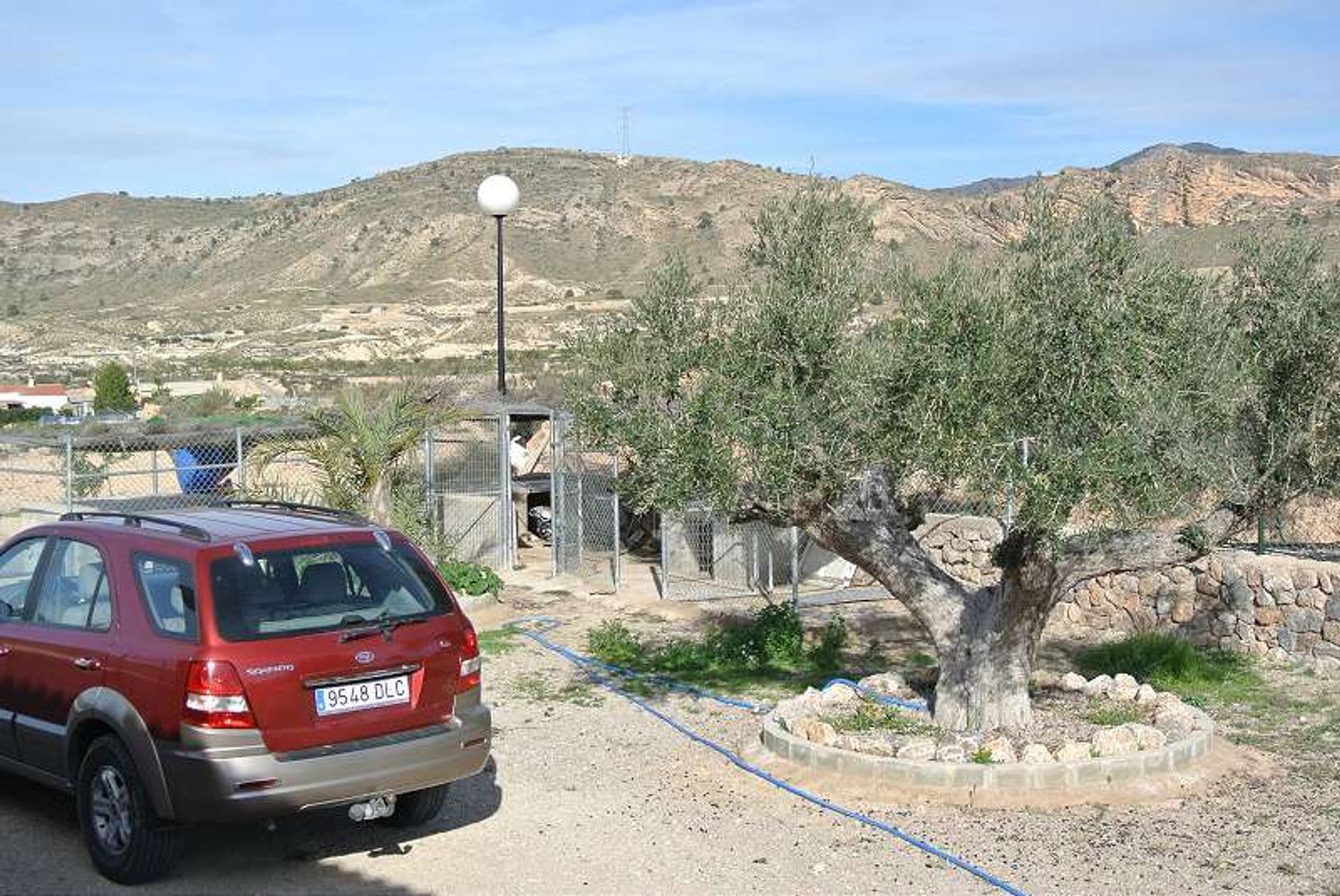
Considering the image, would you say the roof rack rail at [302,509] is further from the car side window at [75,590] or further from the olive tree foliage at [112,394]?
the olive tree foliage at [112,394]

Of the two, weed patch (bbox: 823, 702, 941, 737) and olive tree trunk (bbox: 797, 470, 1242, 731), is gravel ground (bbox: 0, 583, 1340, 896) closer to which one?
weed patch (bbox: 823, 702, 941, 737)

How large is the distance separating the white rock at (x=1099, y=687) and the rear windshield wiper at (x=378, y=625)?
527 centimetres

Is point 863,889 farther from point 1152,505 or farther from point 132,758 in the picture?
point 132,758

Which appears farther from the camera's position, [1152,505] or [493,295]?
[493,295]

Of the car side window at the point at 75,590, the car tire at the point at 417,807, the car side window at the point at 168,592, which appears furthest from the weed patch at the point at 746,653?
the car side window at the point at 168,592

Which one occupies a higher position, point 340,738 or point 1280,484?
point 1280,484

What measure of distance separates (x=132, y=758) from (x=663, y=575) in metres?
9.28

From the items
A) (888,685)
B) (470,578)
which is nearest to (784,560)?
(470,578)

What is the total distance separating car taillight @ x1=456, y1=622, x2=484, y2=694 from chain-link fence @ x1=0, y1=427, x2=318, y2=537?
9.65 metres

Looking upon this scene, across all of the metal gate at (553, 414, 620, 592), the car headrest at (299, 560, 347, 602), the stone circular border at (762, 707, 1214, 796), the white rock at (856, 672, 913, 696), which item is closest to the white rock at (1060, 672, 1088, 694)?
the white rock at (856, 672, 913, 696)

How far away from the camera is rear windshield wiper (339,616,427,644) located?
6676 mm

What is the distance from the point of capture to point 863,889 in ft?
22.3

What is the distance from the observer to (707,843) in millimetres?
7484

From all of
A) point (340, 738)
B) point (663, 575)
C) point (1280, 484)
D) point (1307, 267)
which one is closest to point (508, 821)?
point (340, 738)
